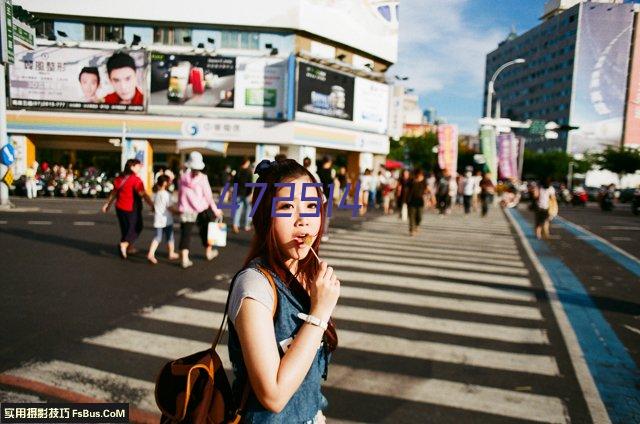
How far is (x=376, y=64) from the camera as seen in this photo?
130ft

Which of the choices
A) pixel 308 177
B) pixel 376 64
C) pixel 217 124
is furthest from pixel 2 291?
pixel 376 64

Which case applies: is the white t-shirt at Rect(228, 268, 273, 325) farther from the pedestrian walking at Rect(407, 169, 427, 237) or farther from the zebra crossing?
the pedestrian walking at Rect(407, 169, 427, 237)

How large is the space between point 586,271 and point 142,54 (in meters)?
28.1

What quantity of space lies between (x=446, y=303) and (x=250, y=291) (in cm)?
567

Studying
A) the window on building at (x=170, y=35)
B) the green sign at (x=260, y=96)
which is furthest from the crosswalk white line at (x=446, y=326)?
the window on building at (x=170, y=35)

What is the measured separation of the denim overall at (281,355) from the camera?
4.91ft

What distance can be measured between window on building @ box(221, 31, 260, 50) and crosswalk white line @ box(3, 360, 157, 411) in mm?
30754

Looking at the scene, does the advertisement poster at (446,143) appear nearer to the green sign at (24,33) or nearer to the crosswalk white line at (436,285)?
the crosswalk white line at (436,285)

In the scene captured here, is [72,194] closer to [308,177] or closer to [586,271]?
[586,271]

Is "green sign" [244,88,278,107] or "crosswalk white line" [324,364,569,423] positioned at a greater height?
"green sign" [244,88,278,107]

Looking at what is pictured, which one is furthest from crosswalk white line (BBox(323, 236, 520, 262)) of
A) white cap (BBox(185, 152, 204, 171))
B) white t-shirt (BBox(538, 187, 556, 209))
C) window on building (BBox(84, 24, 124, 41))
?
window on building (BBox(84, 24, 124, 41))

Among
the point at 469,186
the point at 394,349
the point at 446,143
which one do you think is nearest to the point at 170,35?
the point at 446,143

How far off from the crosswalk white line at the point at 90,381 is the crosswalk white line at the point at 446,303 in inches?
135

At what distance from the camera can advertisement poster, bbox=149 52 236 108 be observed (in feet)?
96.4
